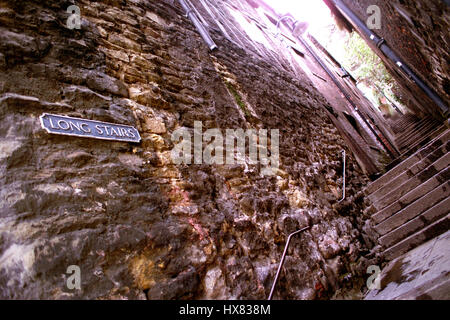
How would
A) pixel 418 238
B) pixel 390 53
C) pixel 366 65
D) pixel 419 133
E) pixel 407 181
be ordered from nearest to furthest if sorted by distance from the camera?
pixel 418 238 < pixel 407 181 < pixel 390 53 < pixel 419 133 < pixel 366 65

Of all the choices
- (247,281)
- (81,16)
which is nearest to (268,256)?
(247,281)

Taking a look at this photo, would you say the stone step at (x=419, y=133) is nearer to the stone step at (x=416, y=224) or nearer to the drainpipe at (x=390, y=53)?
the drainpipe at (x=390, y=53)

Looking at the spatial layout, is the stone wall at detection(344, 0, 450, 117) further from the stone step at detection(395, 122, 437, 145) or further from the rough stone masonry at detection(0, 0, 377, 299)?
the rough stone masonry at detection(0, 0, 377, 299)

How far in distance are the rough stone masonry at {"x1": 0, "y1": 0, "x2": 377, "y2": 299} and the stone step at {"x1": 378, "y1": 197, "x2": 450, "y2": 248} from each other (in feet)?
1.15

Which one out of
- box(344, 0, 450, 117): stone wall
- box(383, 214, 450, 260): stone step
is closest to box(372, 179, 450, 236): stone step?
box(383, 214, 450, 260): stone step

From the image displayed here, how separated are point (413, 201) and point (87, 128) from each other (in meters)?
4.19

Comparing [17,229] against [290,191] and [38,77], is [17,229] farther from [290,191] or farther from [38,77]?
[290,191]

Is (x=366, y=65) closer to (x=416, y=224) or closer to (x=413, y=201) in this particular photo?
(x=413, y=201)

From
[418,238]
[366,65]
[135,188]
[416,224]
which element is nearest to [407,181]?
[416,224]

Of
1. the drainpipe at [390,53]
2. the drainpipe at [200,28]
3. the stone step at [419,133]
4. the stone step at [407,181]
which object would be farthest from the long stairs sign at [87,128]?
the stone step at [419,133]

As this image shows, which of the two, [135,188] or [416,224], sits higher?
[135,188]

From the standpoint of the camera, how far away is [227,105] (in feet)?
10.4

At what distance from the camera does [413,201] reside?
3.61m

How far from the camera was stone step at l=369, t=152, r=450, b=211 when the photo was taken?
3.78 metres
